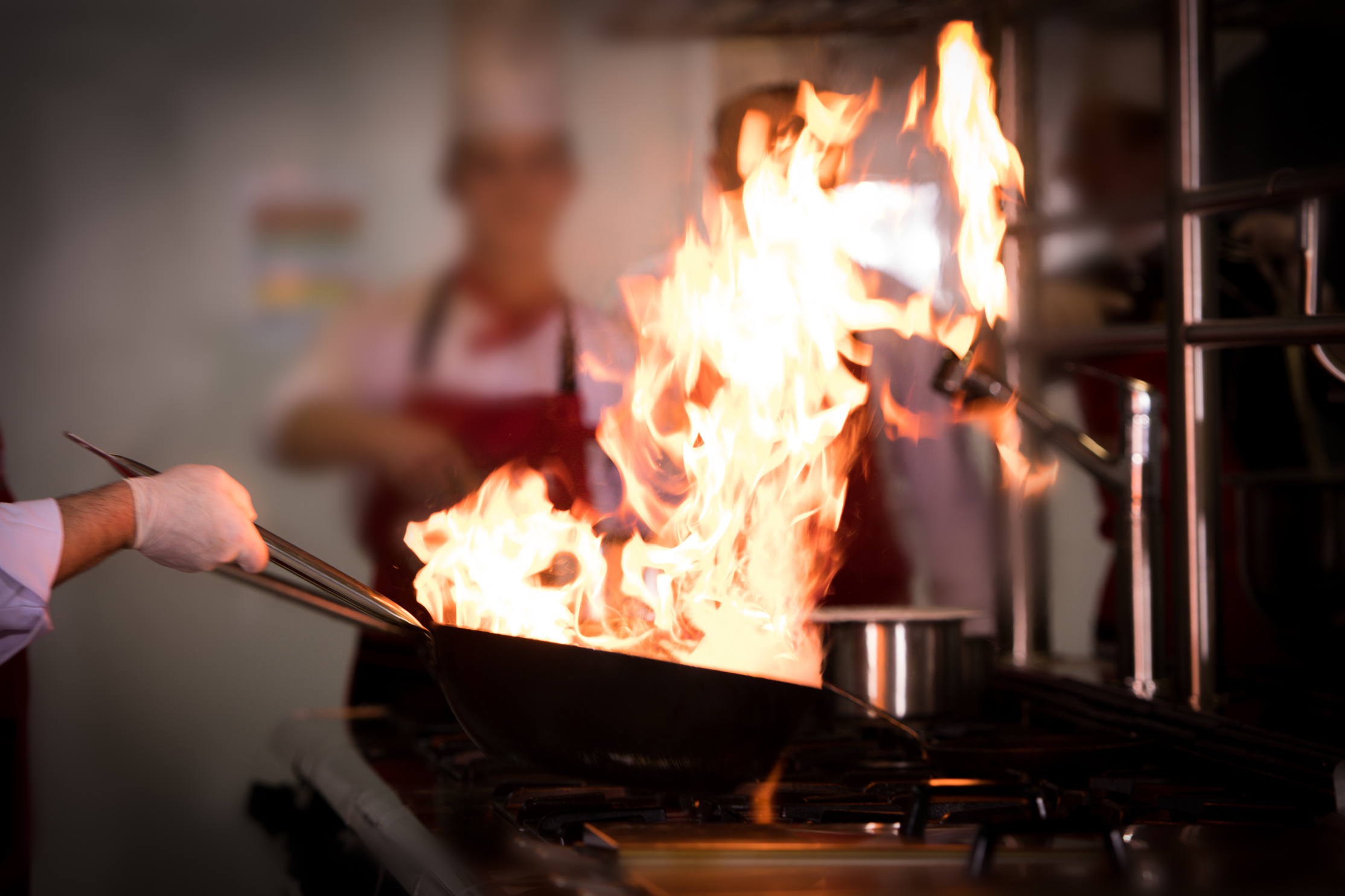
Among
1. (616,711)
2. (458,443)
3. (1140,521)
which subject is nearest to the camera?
(616,711)

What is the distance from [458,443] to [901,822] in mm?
1271

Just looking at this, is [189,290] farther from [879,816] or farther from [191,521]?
[879,816]

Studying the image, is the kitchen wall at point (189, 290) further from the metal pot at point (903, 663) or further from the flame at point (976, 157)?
the metal pot at point (903, 663)

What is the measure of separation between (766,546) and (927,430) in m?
0.62

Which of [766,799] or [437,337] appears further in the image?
[437,337]

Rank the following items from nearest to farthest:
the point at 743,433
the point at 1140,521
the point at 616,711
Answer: the point at 616,711, the point at 1140,521, the point at 743,433

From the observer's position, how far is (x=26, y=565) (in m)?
1.07

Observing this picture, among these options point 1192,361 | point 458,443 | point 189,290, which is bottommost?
point 458,443

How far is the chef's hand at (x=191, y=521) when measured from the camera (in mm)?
1161

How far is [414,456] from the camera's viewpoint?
209 centimetres

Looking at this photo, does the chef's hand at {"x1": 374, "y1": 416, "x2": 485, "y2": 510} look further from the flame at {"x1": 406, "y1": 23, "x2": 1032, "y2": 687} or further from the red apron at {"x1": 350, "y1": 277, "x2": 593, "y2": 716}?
the flame at {"x1": 406, "y1": 23, "x2": 1032, "y2": 687}

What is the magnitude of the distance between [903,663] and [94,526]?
93cm

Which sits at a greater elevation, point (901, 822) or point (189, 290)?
point (189, 290)

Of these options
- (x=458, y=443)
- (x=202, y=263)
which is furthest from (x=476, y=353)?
(x=202, y=263)
